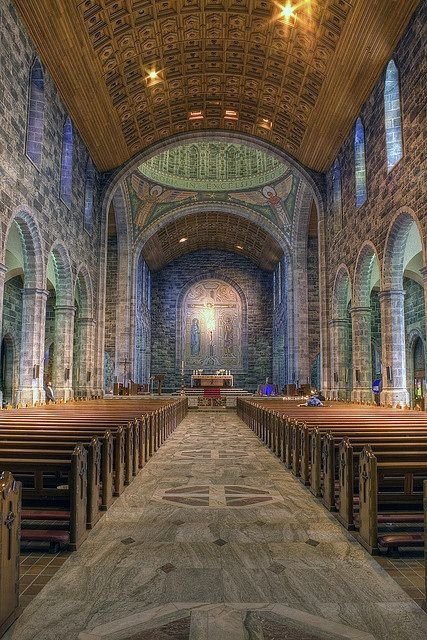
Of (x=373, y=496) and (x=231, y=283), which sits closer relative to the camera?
(x=373, y=496)

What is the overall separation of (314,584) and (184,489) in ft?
11.0

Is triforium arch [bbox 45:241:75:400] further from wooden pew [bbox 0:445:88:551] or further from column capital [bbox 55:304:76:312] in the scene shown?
wooden pew [bbox 0:445:88:551]

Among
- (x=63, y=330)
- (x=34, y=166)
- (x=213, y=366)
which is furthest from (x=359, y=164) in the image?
(x=213, y=366)

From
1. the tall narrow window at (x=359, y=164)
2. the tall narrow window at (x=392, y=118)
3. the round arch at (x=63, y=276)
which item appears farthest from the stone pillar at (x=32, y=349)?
the tall narrow window at (x=359, y=164)

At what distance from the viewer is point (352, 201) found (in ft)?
58.3

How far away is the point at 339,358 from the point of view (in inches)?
783

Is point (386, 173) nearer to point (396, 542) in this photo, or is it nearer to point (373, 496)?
point (373, 496)

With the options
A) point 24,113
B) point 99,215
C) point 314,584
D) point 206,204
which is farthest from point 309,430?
point 206,204

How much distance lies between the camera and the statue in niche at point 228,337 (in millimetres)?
37375

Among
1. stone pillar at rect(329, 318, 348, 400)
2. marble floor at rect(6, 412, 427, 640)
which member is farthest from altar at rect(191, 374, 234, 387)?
marble floor at rect(6, 412, 427, 640)

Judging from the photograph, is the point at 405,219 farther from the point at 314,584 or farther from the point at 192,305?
the point at 192,305

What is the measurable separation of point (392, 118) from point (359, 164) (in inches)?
117

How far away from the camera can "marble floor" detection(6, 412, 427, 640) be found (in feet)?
10.1

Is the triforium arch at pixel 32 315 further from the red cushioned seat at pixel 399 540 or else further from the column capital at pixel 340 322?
the column capital at pixel 340 322
